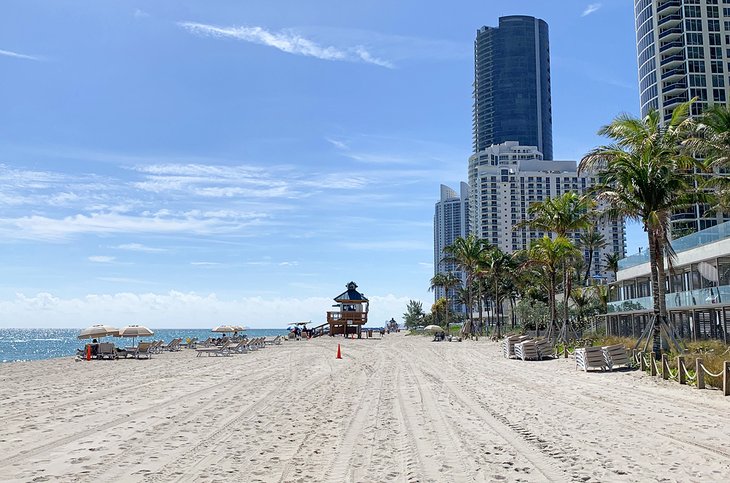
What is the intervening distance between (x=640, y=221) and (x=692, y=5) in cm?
8552

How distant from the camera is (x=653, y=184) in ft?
74.2

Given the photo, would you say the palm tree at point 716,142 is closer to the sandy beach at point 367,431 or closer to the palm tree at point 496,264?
the sandy beach at point 367,431

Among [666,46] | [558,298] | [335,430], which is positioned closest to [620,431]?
[335,430]

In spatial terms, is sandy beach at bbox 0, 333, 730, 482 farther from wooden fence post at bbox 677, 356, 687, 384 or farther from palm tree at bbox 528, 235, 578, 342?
palm tree at bbox 528, 235, 578, 342

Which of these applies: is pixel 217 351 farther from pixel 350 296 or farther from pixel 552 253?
→ pixel 350 296

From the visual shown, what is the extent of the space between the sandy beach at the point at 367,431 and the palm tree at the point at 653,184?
590cm

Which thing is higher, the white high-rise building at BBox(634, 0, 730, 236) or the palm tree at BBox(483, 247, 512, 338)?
the white high-rise building at BBox(634, 0, 730, 236)

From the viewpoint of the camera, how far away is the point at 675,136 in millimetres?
23891

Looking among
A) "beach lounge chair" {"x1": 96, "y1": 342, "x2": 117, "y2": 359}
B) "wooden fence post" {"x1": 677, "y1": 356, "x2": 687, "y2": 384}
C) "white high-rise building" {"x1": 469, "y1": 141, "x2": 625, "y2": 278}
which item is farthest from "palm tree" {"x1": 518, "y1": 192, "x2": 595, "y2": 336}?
"white high-rise building" {"x1": 469, "y1": 141, "x2": 625, "y2": 278}

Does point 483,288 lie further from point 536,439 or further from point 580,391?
point 536,439

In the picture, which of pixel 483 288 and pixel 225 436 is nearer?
pixel 225 436

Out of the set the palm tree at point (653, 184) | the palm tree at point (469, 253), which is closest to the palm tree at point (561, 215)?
the palm tree at point (653, 184)

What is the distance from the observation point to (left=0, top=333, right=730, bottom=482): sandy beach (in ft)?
25.5

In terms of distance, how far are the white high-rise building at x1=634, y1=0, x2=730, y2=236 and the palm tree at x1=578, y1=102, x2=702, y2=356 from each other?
74.8 metres
